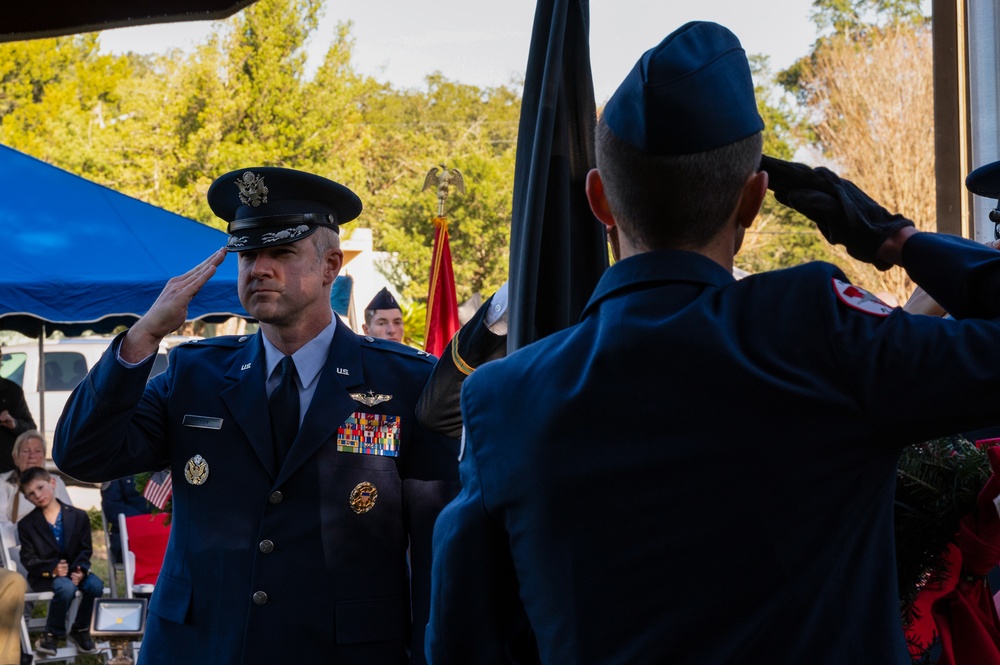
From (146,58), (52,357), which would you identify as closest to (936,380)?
(52,357)

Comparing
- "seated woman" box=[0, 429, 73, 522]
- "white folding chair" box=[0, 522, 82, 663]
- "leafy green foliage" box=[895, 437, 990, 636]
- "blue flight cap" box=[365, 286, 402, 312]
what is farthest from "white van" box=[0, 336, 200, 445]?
"leafy green foliage" box=[895, 437, 990, 636]

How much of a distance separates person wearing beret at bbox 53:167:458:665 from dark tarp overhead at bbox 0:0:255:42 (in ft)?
1.67

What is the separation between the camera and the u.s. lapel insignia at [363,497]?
2779 millimetres

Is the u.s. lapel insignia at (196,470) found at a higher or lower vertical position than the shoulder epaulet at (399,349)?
lower

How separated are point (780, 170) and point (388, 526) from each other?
1599 millimetres

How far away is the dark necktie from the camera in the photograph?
2809 mm

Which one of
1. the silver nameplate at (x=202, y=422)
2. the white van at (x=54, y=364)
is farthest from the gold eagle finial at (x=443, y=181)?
the white van at (x=54, y=364)

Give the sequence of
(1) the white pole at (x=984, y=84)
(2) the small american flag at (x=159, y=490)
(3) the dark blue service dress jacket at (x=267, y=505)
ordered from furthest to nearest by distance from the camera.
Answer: (2) the small american flag at (x=159, y=490)
(1) the white pole at (x=984, y=84)
(3) the dark blue service dress jacket at (x=267, y=505)

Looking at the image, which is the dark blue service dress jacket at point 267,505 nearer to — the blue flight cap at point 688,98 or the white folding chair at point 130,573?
the blue flight cap at point 688,98

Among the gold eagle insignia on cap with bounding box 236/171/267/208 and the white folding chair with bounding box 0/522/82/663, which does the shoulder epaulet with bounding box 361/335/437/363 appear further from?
the white folding chair with bounding box 0/522/82/663

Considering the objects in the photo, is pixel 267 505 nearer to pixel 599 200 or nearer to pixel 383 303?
pixel 599 200

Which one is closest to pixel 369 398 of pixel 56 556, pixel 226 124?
pixel 56 556

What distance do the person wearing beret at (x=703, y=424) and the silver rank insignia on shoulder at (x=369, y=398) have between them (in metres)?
1.45

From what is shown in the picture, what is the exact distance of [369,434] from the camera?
2869 millimetres
